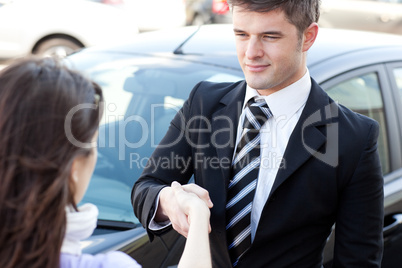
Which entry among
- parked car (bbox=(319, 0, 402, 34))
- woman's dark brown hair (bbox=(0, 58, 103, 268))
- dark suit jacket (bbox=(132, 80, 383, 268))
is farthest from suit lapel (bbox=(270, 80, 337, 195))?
parked car (bbox=(319, 0, 402, 34))

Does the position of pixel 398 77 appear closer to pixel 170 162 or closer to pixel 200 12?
pixel 170 162

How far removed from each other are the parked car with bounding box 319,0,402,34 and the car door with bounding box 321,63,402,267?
8.18m

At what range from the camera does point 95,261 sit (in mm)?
1266

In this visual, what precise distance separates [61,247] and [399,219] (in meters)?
1.93

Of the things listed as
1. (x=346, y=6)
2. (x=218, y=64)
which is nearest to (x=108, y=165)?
(x=218, y=64)

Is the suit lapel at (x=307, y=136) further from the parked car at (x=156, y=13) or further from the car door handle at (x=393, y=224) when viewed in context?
the parked car at (x=156, y=13)

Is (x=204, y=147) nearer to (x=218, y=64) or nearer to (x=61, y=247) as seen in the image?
(x=61, y=247)

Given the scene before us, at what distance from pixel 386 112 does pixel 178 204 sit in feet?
5.60

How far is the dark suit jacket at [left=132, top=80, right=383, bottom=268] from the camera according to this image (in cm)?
175

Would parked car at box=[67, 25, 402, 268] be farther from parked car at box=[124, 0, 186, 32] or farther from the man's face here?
parked car at box=[124, 0, 186, 32]

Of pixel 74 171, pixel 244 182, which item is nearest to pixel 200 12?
pixel 244 182

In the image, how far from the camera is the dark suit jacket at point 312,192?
1746mm

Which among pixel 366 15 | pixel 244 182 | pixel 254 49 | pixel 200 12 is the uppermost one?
pixel 254 49

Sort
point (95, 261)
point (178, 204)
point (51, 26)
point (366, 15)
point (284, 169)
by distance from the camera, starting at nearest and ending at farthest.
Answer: point (95, 261) < point (178, 204) < point (284, 169) < point (51, 26) < point (366, 15)
